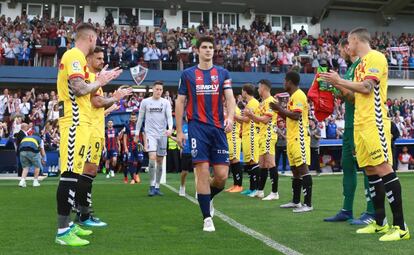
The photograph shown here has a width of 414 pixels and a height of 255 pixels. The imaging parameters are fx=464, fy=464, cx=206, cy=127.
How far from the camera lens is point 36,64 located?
2731 cm

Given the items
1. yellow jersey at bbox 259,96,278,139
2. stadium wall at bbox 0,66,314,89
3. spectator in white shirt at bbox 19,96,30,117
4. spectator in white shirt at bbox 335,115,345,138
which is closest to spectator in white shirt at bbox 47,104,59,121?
spectator in white shirt at bbox 19,96,30,117

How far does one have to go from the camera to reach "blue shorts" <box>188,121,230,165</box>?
5832 millimetres


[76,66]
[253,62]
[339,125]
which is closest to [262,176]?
[76,66]

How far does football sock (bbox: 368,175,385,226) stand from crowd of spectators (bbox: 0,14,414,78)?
2282cm

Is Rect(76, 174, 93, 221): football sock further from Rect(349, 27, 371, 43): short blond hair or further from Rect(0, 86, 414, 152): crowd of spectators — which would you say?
Rect(0, 86, 414, 152): crowd of spectators

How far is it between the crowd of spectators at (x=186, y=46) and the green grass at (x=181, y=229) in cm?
1969

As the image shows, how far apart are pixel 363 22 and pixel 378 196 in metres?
40.8

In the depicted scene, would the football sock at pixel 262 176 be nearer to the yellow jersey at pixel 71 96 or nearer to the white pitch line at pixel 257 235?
the white pitch line at pixel 257 235

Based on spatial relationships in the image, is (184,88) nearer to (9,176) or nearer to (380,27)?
(9,176)

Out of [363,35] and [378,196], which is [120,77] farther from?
[378,196]

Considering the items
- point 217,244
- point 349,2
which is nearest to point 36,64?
point 217,244

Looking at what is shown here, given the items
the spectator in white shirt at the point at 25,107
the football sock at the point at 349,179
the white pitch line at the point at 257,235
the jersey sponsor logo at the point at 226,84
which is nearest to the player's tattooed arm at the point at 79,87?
the jersey sponsor logo at the point at 226,84

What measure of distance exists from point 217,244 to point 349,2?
40616 millimetres

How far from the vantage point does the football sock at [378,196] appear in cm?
557
